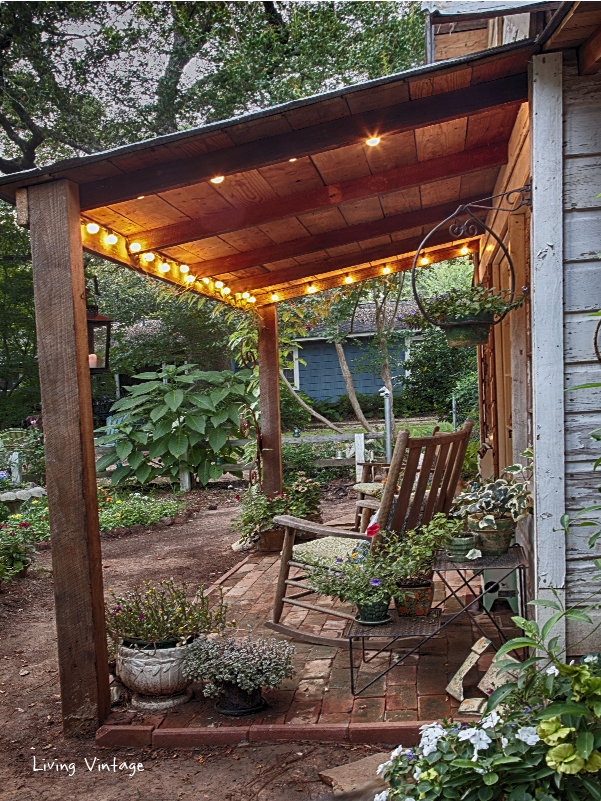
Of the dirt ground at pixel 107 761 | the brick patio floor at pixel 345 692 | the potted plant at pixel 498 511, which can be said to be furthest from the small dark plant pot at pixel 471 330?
the dirt ground at pixel 107 761

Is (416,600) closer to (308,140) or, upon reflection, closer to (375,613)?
(375,613)

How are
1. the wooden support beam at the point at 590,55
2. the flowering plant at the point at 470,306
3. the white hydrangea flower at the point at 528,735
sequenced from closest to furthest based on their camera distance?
the white hydrangea flower at the point at 528,735, the wooden support beam at the point at 590,55, the flowering plant at the point at 470,306

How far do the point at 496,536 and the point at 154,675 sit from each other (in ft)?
5.28

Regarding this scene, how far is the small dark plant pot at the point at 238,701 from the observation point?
116 inches

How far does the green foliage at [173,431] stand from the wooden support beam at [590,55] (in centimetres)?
747

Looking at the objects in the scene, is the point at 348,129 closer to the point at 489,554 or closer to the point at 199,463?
the point at 489,554

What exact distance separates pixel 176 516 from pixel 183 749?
5.50 meters

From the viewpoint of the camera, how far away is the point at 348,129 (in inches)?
113

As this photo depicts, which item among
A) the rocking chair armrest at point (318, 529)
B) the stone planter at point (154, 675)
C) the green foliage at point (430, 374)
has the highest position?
the green foliage at point (430, 374)

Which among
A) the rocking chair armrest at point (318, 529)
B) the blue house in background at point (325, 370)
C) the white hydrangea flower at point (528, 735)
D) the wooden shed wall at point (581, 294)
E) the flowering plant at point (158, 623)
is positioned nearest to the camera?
the white hydrangea flower at point (528, 735)

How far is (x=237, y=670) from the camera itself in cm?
288

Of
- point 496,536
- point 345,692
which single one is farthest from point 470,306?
point 345,692

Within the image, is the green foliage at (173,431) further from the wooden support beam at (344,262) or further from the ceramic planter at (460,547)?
the ceramic planter at (460,547)

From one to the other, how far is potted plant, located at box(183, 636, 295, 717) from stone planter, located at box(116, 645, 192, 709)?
2.3 inches
